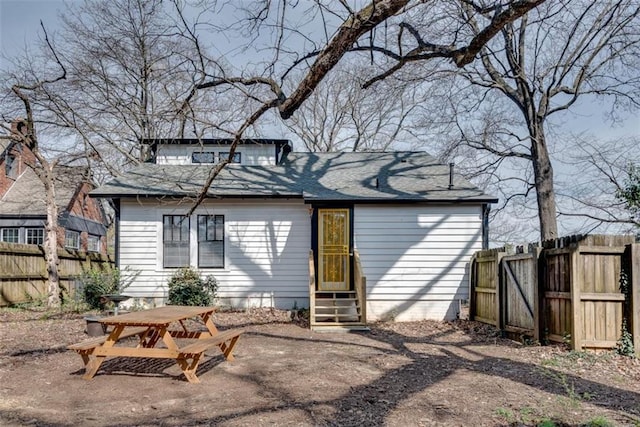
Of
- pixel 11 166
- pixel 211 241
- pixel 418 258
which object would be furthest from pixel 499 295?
pixel 11 166

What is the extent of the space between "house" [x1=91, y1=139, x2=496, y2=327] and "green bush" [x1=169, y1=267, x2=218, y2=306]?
1.07 ft

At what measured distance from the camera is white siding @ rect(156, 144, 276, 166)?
51.6 ft

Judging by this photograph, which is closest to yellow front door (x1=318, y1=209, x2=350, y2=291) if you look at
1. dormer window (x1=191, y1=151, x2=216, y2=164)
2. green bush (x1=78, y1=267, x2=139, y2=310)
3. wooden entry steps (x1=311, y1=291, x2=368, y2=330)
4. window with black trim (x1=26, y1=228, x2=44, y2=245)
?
wooden entry steps (x1=311, y1=291, x2=368, y2=330)

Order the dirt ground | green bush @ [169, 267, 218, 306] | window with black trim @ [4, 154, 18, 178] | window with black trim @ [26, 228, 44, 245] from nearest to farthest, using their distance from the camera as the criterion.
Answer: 1. the dirt ground
2. green bush @ [169, 267, 218, 306]
3. window with black trim @ [26, 228, 44, 245]
4. window with black trim @ [4, 154, 18, 178]

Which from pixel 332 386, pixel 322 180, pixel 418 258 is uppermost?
pixel 322 180

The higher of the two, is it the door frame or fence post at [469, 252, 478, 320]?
the door frame

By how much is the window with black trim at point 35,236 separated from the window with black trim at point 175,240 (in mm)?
10286

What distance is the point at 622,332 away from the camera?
7.70 metres

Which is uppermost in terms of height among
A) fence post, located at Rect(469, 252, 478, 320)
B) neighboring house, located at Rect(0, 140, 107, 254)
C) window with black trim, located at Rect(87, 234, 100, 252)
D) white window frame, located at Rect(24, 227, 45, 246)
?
neighboring house, located at Rect(0, 140, 107, 254)

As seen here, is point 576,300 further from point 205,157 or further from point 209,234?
point 205,157

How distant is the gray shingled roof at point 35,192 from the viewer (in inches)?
788

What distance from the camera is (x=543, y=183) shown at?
51.7 ft

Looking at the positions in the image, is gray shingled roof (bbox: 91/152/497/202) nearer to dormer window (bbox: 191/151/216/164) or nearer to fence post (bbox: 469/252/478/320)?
dormer window (bbox: 191/151/216/164)

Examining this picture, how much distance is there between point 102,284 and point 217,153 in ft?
17.9
